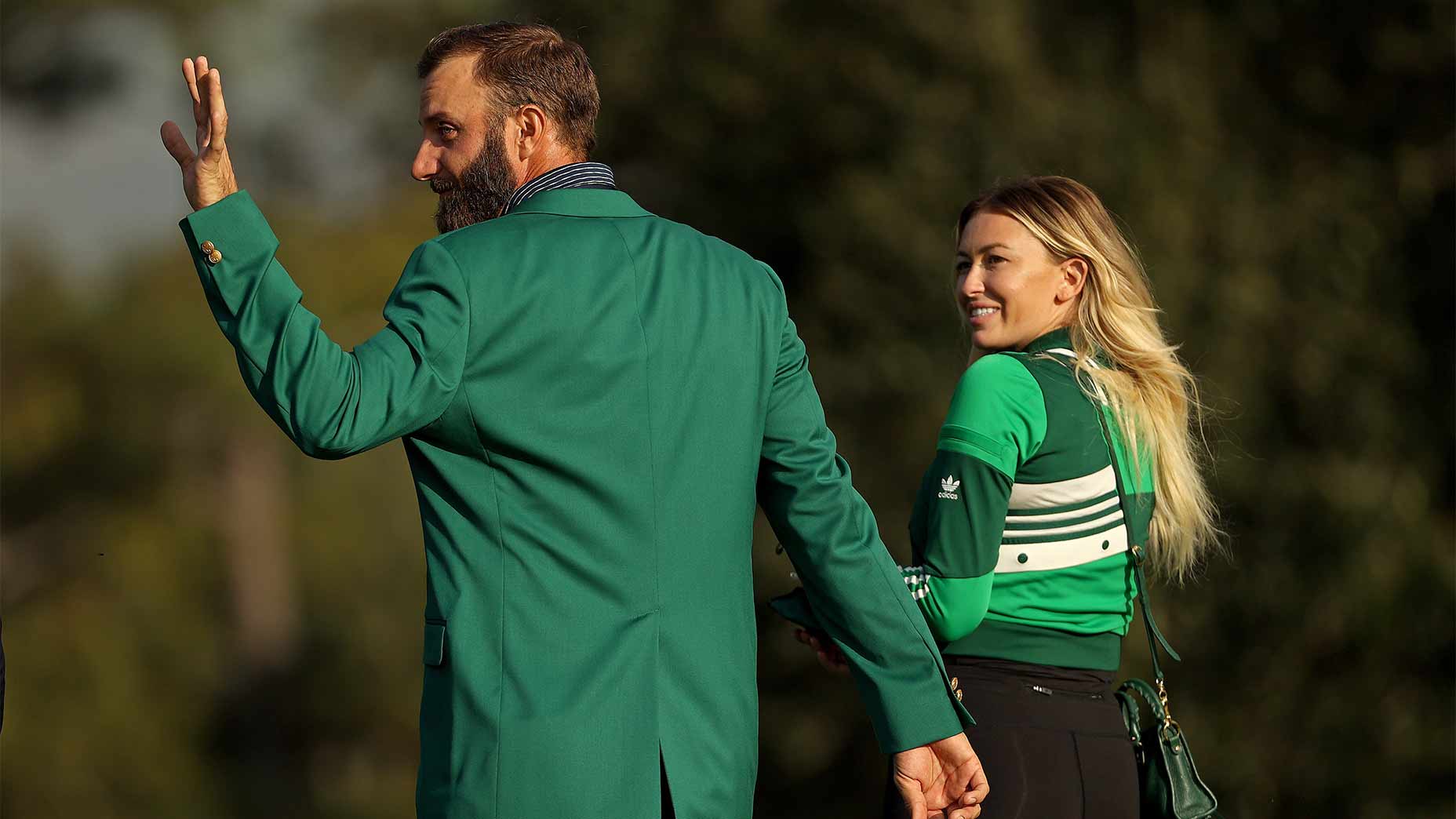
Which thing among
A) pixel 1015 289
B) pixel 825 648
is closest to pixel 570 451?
pixel 825 648

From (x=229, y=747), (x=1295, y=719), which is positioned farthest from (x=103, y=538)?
(x=1295, y=719)

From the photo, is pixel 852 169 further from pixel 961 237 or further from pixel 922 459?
pixel 961 237

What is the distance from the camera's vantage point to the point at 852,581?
2.50 meters

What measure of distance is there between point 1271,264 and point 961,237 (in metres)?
5.03

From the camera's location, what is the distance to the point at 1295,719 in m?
7.72

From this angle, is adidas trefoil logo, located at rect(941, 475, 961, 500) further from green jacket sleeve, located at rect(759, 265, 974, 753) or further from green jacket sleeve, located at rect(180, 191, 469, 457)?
green jacket sleeve, located at rect(180, 191, 469, 457)

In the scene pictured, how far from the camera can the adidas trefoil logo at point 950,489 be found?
111 inches

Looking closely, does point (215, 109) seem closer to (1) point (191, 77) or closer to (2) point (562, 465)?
(1) point (191, 77)

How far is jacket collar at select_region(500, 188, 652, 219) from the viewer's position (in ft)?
7.91

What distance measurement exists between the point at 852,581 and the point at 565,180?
72cm

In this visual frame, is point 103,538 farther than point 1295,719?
Yes

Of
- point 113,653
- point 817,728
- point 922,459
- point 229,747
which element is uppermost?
point 922,459

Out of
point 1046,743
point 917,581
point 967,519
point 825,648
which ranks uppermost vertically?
point 967,519

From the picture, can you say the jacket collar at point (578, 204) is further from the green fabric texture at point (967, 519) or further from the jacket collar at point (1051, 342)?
the jacket collar at point (1051, 342)
